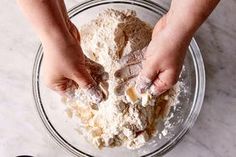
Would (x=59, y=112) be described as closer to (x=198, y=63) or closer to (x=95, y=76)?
(x=95, y=76)

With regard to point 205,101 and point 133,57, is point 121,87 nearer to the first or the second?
point 133,57

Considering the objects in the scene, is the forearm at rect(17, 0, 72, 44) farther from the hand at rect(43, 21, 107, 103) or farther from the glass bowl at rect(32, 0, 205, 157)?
the glass bowl at rect(32, 0, 205, 157)

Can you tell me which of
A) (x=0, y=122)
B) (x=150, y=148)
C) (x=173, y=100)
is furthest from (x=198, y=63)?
(x=0, y=122)

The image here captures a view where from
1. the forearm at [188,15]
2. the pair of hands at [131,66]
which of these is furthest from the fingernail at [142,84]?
the forearm at [188,15]

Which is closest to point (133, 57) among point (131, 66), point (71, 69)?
point (131, 66)

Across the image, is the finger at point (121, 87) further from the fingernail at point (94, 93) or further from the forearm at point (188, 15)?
the forearm at point (188, 15)

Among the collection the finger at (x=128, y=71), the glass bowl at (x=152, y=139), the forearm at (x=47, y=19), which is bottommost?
the glass bowl at (x=152, y=139)
